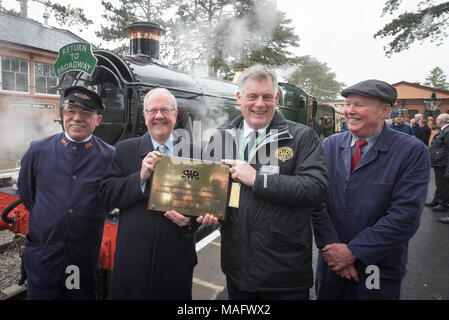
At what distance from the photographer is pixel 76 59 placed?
322 cm

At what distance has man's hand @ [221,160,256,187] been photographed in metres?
1.51

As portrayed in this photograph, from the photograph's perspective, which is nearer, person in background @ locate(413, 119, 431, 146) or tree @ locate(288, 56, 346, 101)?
person in background @ locate(413, 119, 431, 146)

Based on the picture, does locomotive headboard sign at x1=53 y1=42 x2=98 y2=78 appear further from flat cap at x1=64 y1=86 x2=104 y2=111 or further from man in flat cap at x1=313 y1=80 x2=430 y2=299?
man in flat cap at x1=313 y1=80 x2=430 y2=299

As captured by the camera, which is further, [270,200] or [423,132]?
[423,132]

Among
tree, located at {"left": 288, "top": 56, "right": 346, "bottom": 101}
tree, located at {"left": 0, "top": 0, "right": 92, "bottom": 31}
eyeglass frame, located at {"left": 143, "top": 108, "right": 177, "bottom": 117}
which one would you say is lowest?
eyeglass frame, located at {"left": 143, "top": 108, "right": 177, "bottom": 117}

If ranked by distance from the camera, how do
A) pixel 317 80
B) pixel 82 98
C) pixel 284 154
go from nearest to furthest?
pixel 284 154 < pixel 82 98 < pixel 317 80

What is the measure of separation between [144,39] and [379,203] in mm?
5001

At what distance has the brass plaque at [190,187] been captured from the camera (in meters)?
1.53

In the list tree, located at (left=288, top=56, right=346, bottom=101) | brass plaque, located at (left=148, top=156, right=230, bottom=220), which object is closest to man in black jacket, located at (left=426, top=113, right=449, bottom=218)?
brass plaque, located at (left=148, top=156, right=230, bottom=220)

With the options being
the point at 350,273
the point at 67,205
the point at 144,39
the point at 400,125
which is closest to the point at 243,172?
the point at 350,273

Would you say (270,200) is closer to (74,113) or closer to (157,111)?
(157,111)

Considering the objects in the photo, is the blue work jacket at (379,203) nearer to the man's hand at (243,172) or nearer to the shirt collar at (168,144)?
the man's hand at (243,172)

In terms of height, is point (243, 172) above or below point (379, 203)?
above

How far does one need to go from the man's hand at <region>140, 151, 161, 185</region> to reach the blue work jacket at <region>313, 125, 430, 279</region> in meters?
1.12
